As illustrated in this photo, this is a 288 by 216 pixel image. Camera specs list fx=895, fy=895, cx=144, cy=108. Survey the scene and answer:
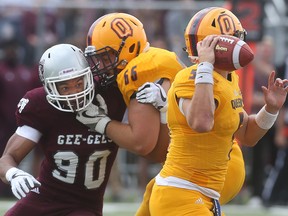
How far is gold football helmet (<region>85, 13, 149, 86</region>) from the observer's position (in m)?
4.89

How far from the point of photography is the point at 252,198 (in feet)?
33.0

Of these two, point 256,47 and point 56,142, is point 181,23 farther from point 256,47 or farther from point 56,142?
point 56,142

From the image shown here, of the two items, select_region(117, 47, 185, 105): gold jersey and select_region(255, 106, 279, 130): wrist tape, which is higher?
select_region(117, 47, 185, 105): gold jersey

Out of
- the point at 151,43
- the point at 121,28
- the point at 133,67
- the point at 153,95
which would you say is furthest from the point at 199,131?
the point at 151,43

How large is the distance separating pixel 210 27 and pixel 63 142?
1046 mm

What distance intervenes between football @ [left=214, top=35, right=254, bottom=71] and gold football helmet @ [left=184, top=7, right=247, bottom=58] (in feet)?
0.50

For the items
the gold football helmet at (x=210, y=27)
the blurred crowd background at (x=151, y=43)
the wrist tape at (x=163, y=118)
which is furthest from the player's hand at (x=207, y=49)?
the blurred crowd background at (x=151, y=43)

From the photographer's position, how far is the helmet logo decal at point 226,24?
4453 mm

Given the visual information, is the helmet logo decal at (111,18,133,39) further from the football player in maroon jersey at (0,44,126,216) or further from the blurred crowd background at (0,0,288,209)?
the blurred crowd background at (0,0,288,209)

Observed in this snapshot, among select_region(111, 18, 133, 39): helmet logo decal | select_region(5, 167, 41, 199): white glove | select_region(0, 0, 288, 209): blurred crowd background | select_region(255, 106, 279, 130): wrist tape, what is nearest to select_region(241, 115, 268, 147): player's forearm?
select_region(255, 106, 279, 130): wrist tape

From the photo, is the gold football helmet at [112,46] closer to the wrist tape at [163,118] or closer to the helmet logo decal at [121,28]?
the helmet logo decal at [121,28]

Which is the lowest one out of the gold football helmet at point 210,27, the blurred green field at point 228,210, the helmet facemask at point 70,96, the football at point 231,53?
the blurred green field at point 228,210

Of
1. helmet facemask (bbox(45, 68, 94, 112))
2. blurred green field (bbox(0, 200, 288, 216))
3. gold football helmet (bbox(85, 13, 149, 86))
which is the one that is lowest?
blurred green field (bbox(0, 200, 288, 216))

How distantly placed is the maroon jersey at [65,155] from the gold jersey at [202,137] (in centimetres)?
56
